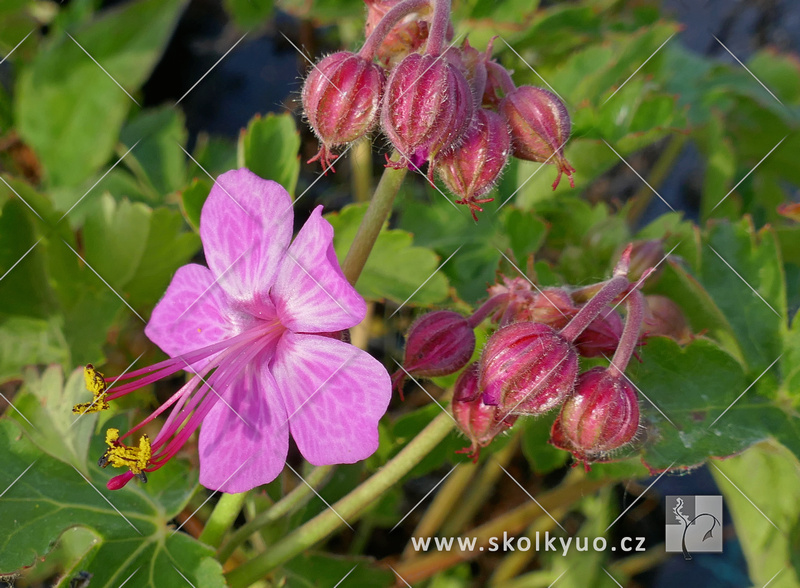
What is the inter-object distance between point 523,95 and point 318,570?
105 cm

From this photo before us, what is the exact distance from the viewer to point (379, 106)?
1059mm

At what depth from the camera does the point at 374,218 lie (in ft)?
3.83

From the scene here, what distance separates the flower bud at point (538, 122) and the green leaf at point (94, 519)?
34.4 inches

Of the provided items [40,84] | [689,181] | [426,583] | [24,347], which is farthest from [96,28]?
[689,181]

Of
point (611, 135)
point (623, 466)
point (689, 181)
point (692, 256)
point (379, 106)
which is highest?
point (379, 106)

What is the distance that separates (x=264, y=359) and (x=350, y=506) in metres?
0.33

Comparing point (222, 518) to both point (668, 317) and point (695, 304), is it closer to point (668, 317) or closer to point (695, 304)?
point (668, 317)

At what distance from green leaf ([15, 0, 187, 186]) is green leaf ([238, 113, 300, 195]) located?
0.87 m

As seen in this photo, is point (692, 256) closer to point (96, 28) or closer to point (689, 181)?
point (689, 181)

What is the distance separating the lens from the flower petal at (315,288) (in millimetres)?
980

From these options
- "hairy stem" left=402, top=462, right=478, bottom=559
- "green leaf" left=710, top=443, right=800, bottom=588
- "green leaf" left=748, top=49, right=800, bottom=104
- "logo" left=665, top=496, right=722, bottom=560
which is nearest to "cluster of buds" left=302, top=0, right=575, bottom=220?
"logo" left=665, top=496, right=722, bottom=560

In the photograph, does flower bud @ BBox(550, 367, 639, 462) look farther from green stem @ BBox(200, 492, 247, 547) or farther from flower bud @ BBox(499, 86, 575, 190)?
green stem @ BBox(200, 492, 247, 547)

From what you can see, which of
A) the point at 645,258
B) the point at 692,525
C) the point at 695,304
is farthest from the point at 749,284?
the point at 692,525

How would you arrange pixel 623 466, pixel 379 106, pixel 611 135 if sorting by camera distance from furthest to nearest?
pixel 611 135 → pixel 623 466 → pixel 379 106
